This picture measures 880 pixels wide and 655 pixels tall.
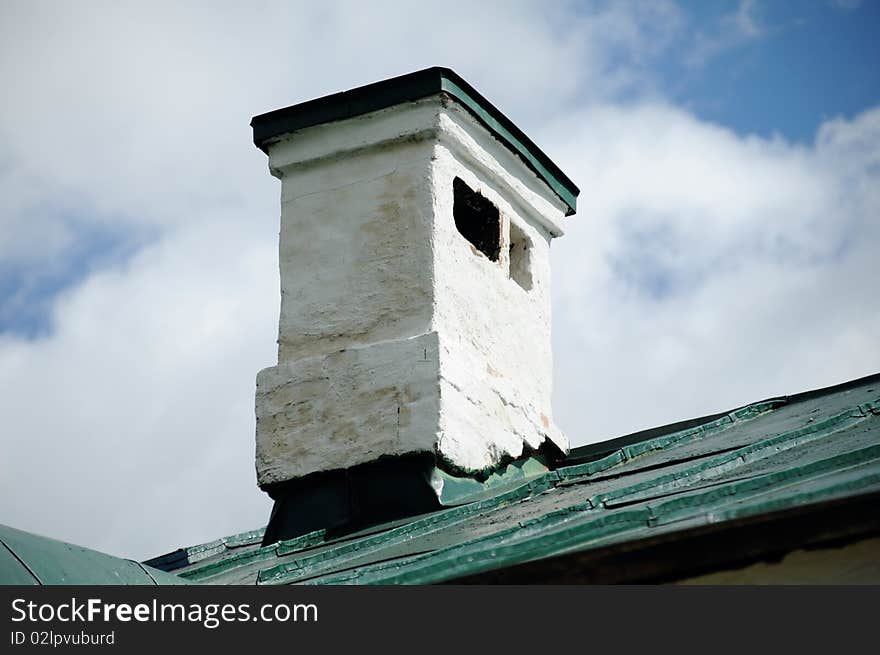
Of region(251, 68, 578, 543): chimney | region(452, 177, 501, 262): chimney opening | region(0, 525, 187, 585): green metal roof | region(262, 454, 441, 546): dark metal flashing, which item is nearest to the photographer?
region(0, 525, 187, 585): green metal roof

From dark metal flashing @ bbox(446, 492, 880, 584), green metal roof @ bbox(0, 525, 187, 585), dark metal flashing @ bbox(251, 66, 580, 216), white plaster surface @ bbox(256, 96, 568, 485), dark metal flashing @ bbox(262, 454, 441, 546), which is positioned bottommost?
dark metal flashing @ bbox(446, 492, 880, 584)

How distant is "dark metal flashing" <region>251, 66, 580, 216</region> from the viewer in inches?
250

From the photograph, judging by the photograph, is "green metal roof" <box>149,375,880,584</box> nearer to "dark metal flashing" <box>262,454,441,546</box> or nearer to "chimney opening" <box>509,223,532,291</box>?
"dark metal flashing" <box>262,454,441,546</box>

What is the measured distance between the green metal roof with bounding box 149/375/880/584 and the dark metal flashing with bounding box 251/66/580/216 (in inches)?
51.1

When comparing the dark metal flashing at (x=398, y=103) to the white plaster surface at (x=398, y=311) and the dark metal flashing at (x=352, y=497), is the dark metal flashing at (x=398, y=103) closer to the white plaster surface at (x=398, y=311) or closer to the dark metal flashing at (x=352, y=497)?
the white plaster surface at (x=398, y=311)

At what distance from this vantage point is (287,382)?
20.3 ft

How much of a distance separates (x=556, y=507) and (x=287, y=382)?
1.74 m

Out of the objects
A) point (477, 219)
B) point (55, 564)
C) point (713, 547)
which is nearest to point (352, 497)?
point (477, 219)

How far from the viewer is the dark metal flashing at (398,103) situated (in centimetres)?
636

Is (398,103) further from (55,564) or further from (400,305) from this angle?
(55,564)

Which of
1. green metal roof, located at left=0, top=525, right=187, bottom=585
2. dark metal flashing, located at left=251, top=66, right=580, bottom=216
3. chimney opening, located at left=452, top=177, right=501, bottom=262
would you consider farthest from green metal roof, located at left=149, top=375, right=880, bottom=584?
dark metal flashing, located at left=251, top=66, right=580, bottom=216

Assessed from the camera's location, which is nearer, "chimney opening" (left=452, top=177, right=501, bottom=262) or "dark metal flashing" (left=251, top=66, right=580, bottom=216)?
"dark metal flashing" (left=251, top=66, right=580, bottom=216)

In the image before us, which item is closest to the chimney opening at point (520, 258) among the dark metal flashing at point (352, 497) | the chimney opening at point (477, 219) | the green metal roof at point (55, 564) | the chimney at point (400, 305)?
the chimney at point (400, 305)

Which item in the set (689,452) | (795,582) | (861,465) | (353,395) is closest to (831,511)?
(795,582)
